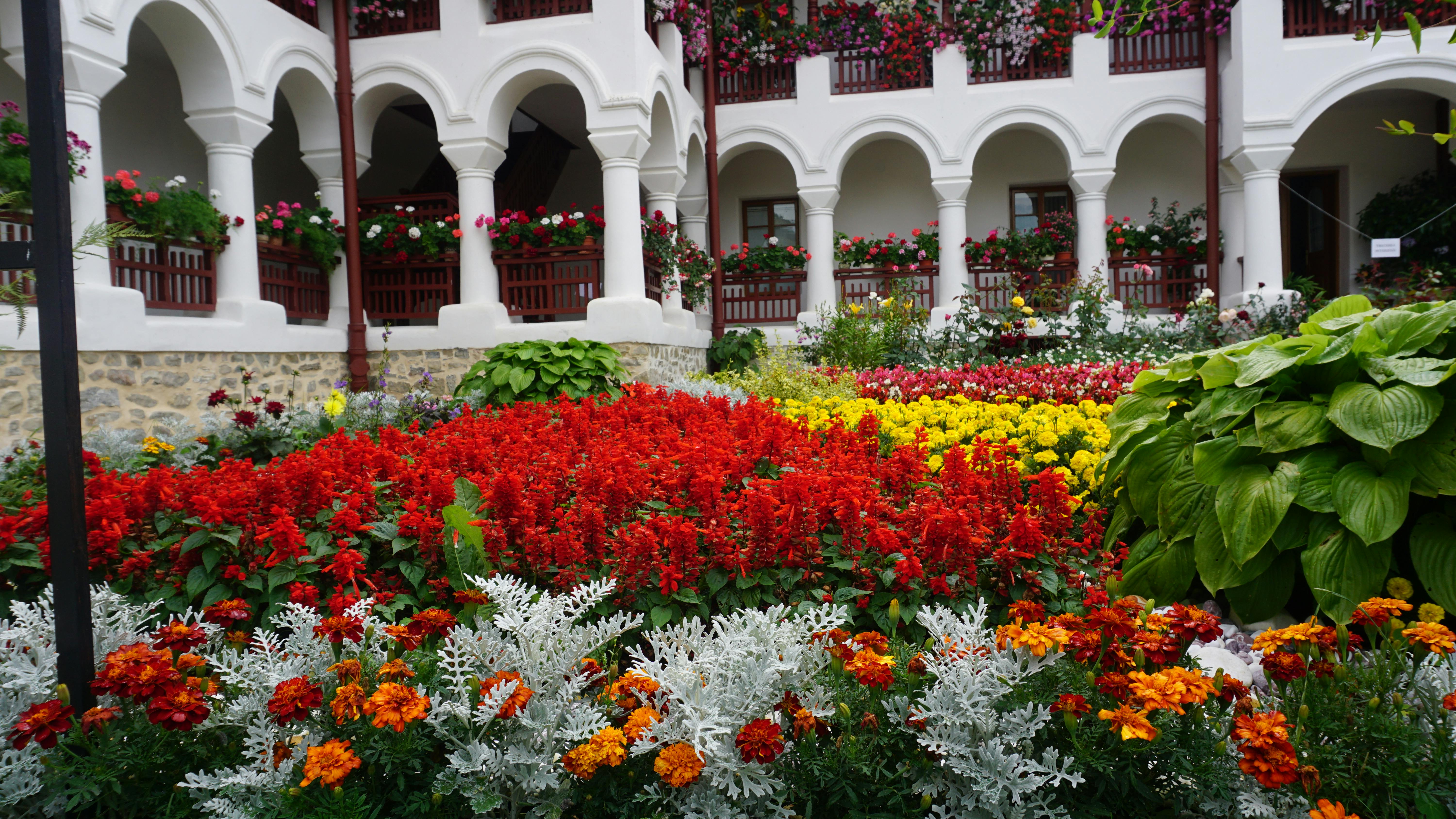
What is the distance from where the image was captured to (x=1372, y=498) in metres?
2.14

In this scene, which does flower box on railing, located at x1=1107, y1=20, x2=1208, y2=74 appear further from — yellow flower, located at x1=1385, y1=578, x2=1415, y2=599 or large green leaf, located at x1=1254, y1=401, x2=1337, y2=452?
yellow flower, located at x1=1385, y1=578, x2=1415, y2=599

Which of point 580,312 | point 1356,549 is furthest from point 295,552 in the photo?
point 580,312

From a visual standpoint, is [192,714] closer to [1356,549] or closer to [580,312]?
[1356,549]

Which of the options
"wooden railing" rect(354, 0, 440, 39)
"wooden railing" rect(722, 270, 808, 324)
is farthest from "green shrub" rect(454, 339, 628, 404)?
"wooden railing" rect(722, 270, 808, 324)

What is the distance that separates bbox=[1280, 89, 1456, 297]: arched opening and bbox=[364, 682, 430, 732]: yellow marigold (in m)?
12.4

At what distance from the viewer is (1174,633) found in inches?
62.7

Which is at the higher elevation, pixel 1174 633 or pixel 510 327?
pixel 510 327

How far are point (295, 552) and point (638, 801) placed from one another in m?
1.28

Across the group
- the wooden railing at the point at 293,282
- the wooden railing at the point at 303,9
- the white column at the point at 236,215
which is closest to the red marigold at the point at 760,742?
the white column at the point at 236,215

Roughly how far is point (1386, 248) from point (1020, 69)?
5044 millimetres

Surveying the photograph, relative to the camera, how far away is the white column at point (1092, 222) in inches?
417

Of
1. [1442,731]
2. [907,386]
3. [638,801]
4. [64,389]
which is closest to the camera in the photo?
[1442,731]

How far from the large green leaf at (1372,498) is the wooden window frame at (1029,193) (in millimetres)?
10995

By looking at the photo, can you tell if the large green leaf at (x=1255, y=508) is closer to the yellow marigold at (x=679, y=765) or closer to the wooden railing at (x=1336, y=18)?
the yellow marigold at (x=679, y=765)
